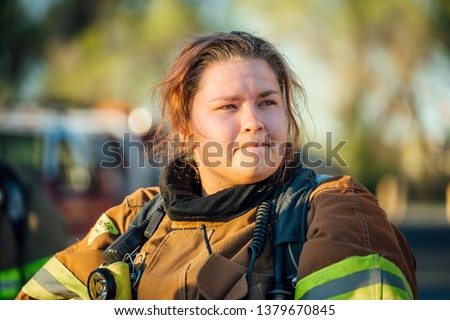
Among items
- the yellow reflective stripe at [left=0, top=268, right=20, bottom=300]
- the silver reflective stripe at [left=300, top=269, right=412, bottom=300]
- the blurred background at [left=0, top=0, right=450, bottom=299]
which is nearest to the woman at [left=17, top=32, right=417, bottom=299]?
the silver reflective stripe at [left=300, top=269, right=412, bottom=300]

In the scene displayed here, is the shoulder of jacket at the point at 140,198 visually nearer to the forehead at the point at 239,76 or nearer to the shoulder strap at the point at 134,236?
the shoulder strap at the point at 134,236

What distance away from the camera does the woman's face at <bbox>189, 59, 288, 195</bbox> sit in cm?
238

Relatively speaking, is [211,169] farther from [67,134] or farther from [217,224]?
[67,134]

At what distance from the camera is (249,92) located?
7.84 feet

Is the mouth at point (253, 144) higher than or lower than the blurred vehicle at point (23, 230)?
higher

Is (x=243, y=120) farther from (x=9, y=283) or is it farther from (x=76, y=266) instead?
(x=9, y=283)

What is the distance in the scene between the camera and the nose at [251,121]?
2.36 meters

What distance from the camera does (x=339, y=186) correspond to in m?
2.26

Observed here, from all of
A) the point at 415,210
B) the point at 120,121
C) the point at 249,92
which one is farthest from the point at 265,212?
the point at 415,210

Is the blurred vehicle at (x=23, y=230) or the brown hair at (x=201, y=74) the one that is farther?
the blurred vehicle at (x=23, y=230)

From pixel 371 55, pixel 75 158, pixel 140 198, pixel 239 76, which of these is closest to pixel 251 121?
pixel 239 76

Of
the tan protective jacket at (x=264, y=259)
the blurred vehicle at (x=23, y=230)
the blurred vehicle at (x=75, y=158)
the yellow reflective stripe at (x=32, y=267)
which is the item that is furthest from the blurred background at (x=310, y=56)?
the tan protective jacket at (x=264, y=259)

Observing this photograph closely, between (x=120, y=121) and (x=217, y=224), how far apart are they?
11.6m

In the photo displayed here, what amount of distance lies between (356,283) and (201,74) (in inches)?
33.6
